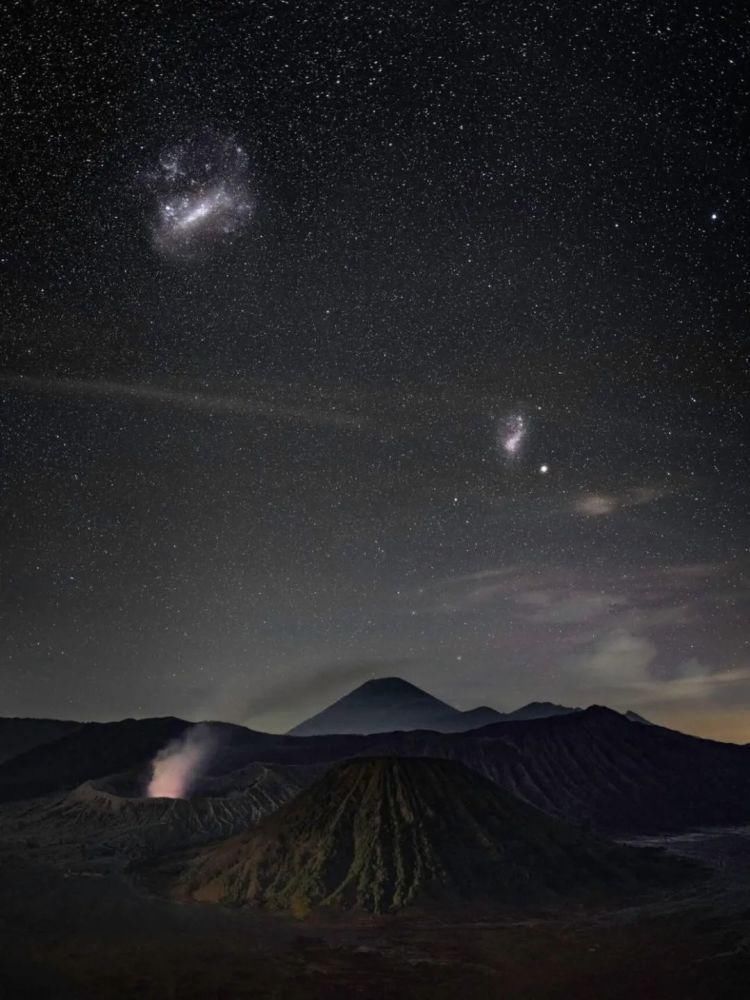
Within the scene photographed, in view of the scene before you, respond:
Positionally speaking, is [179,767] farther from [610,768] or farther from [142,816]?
[610,768]

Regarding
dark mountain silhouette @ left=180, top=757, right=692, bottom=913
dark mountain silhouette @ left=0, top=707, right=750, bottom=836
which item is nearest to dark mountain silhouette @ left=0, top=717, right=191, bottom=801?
dark mountain silhouette @ left=0, top=707, right=750, bottom=836

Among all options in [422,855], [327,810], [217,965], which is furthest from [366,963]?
[327,810]

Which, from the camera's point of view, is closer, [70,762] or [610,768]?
[610,768]

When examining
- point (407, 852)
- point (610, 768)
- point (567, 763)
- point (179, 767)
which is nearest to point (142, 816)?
point (407, 852)

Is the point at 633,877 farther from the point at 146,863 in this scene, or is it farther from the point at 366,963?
the point at 146,863

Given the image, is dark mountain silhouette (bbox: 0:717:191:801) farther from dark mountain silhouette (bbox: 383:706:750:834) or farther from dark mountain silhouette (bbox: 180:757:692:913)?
dark mountain silhouette (bbox: 180:757:692:913)
